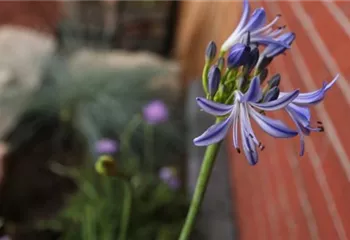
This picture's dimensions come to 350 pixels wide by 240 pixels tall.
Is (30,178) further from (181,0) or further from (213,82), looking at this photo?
(213,82)

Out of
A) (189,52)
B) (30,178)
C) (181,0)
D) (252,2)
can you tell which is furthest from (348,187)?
(181,0)

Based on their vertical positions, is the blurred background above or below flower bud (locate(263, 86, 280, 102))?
above

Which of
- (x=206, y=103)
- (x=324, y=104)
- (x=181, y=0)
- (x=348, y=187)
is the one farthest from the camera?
(x=181, y=0)

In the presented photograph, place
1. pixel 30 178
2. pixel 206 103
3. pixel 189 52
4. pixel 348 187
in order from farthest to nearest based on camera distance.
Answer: pixel 189 52 < pixel 30 178 < pixel 348 187 < pixel 206 103

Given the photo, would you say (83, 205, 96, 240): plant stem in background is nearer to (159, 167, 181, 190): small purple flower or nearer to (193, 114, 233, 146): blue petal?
(159, 167, 181, 190): small purple flower

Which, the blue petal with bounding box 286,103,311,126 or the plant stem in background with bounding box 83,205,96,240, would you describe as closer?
the blue petal with bounding box 286,103,311,126

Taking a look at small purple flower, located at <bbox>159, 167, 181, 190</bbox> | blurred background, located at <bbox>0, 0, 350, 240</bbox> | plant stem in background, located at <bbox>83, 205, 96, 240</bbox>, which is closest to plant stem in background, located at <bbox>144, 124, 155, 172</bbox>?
blurred background, located at <bbox>0, 0, 350, 240</bbox>
